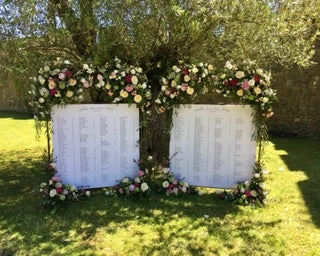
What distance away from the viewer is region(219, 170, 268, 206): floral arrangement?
13.9ft

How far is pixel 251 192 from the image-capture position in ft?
13.9

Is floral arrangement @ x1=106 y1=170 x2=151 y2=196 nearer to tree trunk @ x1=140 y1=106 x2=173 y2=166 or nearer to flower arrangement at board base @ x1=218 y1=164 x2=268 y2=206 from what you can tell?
tree trunk @ x1=140 y1=106 x2=173 y2=166

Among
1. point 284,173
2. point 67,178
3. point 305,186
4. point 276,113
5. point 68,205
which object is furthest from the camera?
point 276,113

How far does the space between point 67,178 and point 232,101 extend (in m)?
2.37

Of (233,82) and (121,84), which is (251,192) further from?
(121,84)

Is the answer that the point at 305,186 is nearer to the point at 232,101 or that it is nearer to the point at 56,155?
the point at 232,101

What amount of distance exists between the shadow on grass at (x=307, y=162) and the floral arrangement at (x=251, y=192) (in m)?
0.60

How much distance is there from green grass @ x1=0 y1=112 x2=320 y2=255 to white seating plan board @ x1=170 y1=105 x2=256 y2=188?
0.34m

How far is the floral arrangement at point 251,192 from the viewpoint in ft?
13.9

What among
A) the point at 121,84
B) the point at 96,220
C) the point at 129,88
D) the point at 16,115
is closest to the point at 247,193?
the point at 96,220

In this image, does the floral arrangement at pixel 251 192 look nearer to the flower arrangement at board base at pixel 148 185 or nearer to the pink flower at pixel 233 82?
the flower arrangement at board base at pixel 148 185

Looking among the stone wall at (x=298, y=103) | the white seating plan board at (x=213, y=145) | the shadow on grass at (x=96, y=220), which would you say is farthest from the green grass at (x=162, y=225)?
the stone wall at (x=298, y=103)

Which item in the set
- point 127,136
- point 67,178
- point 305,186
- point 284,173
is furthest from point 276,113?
point 67,178

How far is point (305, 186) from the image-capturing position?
16.6ft
